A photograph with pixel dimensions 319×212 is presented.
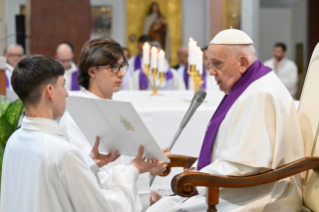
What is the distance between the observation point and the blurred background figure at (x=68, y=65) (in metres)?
7.00

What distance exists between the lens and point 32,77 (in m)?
1.78

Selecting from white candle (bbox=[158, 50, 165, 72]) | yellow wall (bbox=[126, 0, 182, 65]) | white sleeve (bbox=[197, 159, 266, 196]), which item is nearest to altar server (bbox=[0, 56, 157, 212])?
white sleeve (bbox=[197, 159, 266, 196])

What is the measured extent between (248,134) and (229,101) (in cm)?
31

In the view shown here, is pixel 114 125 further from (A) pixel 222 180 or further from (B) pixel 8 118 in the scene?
(B) pixel 8 118

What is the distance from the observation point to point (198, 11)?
551 inches

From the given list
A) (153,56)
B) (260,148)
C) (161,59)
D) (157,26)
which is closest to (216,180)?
(260,148)

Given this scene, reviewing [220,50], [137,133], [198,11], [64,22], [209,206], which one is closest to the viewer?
[137,133]

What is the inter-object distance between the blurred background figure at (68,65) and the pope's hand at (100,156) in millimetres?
4778

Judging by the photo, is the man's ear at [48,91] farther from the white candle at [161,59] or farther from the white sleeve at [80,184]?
the white candle at [161,59]

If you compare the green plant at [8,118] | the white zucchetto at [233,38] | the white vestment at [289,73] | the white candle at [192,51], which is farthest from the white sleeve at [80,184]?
the white vestment at [289,73]

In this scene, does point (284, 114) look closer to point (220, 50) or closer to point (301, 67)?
point (220, 50)

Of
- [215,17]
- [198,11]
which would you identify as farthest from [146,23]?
[215,17]

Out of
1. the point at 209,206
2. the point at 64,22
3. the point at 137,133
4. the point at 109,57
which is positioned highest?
the point at 64,22

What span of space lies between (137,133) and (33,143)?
1.68 ft
